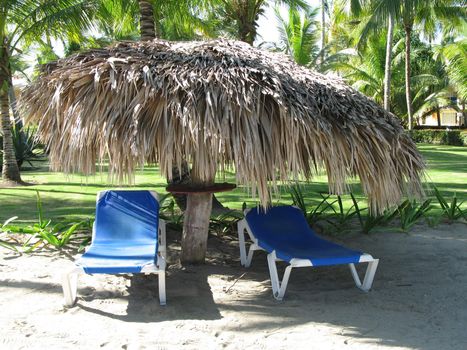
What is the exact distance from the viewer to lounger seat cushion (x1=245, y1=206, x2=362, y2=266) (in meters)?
4.43

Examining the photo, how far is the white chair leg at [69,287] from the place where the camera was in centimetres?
402

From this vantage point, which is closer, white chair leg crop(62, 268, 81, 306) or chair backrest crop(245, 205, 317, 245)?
white chair leg crop(62, 268, 81, 306)

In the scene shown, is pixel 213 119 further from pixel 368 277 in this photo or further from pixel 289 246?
pixel 368 277

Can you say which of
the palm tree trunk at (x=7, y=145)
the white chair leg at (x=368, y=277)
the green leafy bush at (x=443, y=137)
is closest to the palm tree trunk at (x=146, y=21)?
the white chair leg at (x=368, y=277)

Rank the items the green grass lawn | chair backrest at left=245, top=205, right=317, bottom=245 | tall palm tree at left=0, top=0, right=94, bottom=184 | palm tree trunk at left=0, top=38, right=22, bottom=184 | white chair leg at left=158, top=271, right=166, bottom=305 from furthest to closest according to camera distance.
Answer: palm tree trunk at left=0, top=38, right=22, bottom=184, tall palm tree at left=0, top=0, right=94, bottom=184, the green grass lawn, chair backrest at left=245, top=205, right=317, bottom=245, white chair leg at left=158, top=271, right=166, bottom=305

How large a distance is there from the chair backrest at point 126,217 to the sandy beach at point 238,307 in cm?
40

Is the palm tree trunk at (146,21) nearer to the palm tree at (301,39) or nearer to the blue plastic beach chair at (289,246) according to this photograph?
the blue plastic beach chair at (289,246)

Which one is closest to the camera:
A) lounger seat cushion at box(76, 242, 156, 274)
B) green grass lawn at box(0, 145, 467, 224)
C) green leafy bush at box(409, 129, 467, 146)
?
lounger seat cushion at box(76, 242, 156, 274)

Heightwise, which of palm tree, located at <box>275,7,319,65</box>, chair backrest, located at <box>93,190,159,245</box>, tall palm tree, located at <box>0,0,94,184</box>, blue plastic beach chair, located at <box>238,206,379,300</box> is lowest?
blue plastic beach chair, located at <box>238,206,379,300</box>

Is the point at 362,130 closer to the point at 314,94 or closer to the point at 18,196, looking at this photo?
the point at 314,94

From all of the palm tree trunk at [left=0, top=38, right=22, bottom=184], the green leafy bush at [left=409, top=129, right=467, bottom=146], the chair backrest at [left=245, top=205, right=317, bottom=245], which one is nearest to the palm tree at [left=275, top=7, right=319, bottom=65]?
the green leafy bush at [left=409, top=129, right=467, bottom=146]

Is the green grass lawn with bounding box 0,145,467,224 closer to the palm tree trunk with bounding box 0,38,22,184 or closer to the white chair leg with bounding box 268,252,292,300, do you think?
the palm tree trunk with bounding box 0,38,22,184

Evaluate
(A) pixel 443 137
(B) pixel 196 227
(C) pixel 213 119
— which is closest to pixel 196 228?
(B) pixel 196 227

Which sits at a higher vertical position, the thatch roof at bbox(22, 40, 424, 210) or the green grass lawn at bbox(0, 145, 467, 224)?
the thatch roof at bbox(22, 40, 424, 210)
